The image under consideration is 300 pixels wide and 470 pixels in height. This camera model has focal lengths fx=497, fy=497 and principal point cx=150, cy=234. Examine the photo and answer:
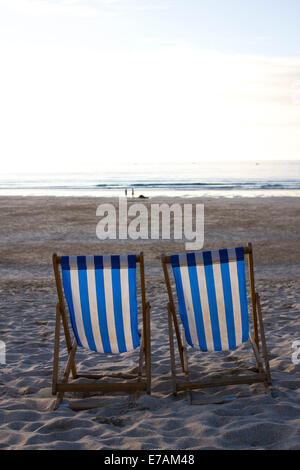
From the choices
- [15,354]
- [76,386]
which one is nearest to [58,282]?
[76,386]

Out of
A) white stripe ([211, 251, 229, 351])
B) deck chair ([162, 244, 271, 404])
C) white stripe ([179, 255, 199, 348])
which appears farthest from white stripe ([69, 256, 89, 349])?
white stripe ([211, 251, 229, 351])

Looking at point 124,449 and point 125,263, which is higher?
point 125,263

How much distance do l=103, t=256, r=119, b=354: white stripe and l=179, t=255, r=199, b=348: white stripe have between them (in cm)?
48

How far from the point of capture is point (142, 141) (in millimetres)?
122438

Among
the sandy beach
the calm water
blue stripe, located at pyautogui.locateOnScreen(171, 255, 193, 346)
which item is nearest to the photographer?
the sandy beach

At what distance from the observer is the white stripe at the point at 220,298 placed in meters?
3.29

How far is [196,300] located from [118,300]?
528mm

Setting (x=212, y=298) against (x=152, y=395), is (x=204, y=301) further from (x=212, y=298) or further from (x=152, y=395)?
(x=152, y=395)

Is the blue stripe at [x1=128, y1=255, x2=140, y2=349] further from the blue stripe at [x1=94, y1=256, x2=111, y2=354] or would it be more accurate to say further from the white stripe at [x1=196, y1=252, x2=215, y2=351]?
the white stripe at [x1=196, y1=252, x2=215, y2=351]

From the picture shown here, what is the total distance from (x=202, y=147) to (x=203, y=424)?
434ft

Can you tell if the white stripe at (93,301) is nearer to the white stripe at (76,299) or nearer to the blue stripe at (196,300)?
the white stripe at (76,299)

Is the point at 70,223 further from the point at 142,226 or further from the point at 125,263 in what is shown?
the point at 125,263

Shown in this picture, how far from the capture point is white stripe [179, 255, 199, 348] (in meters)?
3.28
